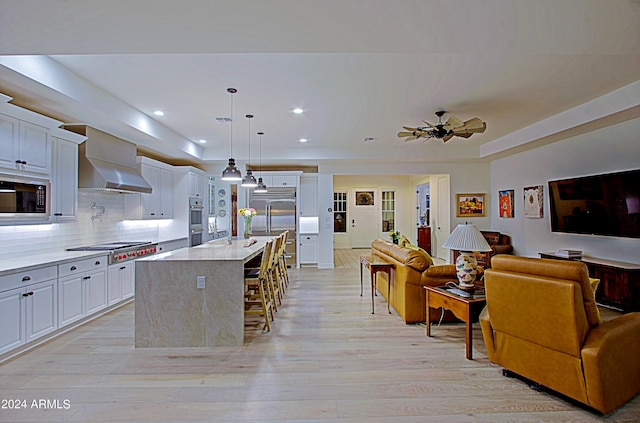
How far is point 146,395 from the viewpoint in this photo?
2367 millimetres

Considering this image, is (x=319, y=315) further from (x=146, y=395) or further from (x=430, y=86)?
(x=430, y=86)

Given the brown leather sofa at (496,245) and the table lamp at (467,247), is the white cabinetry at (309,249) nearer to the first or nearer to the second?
the brown leather sofa at (496,245)

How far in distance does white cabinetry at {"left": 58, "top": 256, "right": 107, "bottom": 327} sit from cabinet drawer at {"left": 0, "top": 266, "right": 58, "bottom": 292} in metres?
0.11

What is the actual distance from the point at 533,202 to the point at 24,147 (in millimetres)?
7812

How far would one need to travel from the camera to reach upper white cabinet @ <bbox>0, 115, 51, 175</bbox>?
3.09 meters

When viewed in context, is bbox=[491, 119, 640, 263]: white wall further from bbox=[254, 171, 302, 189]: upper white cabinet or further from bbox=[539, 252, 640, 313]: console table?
bbox=[254, 171, 302, 189]: upper white cabinet

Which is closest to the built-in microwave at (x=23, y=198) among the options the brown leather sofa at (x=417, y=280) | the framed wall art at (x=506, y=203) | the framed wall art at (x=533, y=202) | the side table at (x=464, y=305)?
the brown leather sofa at (x=417, y=280)

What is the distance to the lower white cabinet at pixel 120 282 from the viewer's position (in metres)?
4.31

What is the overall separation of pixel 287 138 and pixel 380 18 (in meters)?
4.41

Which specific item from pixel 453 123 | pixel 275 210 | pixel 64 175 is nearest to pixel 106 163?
pixel 64 175

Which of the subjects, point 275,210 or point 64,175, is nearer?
point 64,175

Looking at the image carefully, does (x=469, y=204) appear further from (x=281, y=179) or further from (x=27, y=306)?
(x=27, y=306)

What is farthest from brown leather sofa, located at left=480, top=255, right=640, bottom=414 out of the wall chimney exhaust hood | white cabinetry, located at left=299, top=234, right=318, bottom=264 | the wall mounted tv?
white cabinetry, located at left=299, top=234, right=318, bottom=264

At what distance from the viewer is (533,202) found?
6301 mm
